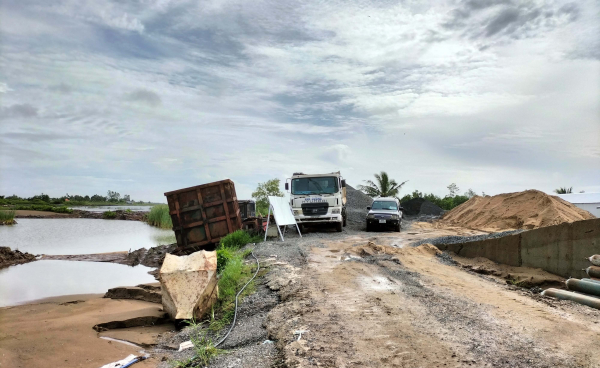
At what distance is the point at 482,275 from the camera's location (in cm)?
1079

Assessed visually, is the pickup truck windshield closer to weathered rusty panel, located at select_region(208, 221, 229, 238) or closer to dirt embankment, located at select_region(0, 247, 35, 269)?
weathered rusty panel, located at select_region(208, 221, 229, 238)

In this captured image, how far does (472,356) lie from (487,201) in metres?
A: 28.7

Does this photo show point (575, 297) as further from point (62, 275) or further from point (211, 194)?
point (62, 275)

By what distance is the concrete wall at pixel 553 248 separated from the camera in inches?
378

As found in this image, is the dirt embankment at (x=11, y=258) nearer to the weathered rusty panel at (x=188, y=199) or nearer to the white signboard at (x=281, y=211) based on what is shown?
the weathered rusty panel at (x=188, y=199)

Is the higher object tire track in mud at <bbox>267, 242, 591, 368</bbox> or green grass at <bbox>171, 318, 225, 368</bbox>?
tire track in mud at <bbox>267, 242, 591, 368</bbox>

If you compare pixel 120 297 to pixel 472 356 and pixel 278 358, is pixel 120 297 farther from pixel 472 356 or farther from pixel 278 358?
pixel 472 356

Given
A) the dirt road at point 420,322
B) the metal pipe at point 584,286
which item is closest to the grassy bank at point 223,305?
the dirt road at point 420,322

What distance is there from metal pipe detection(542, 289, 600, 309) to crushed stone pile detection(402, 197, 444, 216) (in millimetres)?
35801

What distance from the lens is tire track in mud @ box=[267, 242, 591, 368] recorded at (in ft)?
15.5

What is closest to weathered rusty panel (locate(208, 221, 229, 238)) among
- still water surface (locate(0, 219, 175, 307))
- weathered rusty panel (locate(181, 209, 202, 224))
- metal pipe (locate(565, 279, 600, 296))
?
weathered rusty panel (locate(181, 209, 202, 224))

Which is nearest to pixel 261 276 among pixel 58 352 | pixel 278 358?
pixel 58 352

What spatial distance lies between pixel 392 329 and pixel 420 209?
133 ft

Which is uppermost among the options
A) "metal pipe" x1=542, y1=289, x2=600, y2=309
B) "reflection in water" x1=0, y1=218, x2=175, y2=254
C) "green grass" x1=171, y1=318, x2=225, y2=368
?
"metal pipe" x1=542, y1=289, x2=600, y2=309
